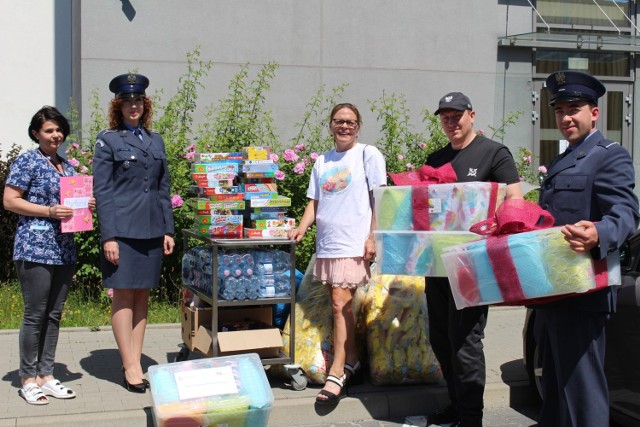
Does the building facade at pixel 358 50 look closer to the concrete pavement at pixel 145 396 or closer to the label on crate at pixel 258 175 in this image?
the concrete pavement at pixel 145 396

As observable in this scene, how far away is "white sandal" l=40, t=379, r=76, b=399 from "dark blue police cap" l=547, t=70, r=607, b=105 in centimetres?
380

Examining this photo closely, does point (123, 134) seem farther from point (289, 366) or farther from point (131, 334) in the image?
point (289, 366)

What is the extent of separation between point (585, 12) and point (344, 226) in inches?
354

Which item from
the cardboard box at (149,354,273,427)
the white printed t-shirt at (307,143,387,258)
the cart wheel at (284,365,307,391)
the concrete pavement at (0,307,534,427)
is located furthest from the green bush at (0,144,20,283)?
the cardboard box at (149,354,273,427)

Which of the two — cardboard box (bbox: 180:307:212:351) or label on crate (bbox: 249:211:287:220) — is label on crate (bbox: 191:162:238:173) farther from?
cardboard box (bbox: 180:307:212:351)

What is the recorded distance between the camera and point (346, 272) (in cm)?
564

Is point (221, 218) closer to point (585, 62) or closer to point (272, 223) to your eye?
point (272, 223)

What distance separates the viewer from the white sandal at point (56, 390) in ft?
18.7

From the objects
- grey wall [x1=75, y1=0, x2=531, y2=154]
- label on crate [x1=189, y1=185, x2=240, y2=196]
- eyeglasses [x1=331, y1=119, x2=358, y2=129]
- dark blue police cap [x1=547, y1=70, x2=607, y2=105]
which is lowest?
label on crate [x1=189, y1=185, x2=240, y2=196]

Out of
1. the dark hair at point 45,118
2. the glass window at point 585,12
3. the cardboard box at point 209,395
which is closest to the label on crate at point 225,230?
the dark hair at point 45,118

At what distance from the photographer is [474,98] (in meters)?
12.2

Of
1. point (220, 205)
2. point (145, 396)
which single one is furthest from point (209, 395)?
point (220, 205)

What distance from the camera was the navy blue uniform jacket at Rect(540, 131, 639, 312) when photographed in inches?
156

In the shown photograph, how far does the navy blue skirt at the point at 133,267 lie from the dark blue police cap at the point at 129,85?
1.02 meters
